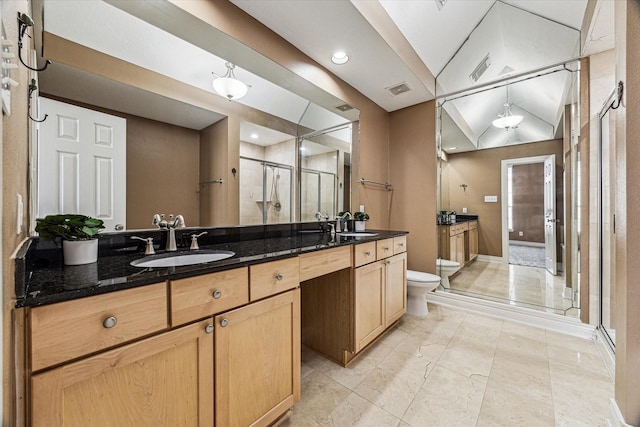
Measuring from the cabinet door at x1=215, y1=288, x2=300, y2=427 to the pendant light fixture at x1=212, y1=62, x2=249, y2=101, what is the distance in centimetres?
136

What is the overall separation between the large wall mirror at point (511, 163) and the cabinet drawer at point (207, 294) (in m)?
2.66

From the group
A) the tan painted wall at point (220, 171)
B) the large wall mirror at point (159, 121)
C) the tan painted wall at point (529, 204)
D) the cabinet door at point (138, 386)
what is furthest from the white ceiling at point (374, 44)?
the cabinet door at point (138, 386)

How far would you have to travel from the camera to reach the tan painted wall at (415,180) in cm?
297

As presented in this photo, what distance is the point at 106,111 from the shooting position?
4.20 ft

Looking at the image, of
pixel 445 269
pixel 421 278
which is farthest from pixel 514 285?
pixel 421 278

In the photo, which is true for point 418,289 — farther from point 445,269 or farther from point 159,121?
point 159,121

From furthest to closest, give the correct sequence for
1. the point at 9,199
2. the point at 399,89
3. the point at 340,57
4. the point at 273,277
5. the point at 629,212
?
the point at 399,89 → the point at 340,57 → the point at 273,277 → the point at 629,212 → the point at 9,199

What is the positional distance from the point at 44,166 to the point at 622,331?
106 inches

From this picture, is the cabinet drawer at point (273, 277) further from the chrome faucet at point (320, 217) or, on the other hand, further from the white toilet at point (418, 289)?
the white toilet at point (418, 289)

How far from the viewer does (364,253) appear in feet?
5.99

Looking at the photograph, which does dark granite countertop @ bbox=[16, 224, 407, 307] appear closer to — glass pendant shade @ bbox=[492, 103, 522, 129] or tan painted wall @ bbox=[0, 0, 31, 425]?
tan painted wall @ bbox=[0, 0, 31, 425]

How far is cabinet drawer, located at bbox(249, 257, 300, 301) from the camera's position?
1.12m

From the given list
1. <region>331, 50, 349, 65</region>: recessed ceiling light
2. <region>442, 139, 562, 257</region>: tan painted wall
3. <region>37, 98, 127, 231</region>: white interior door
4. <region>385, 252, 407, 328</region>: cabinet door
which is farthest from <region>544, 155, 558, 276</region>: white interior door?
<region>37, 98, 127, 231</region>: white interior door

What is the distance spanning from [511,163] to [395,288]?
2662 mm
